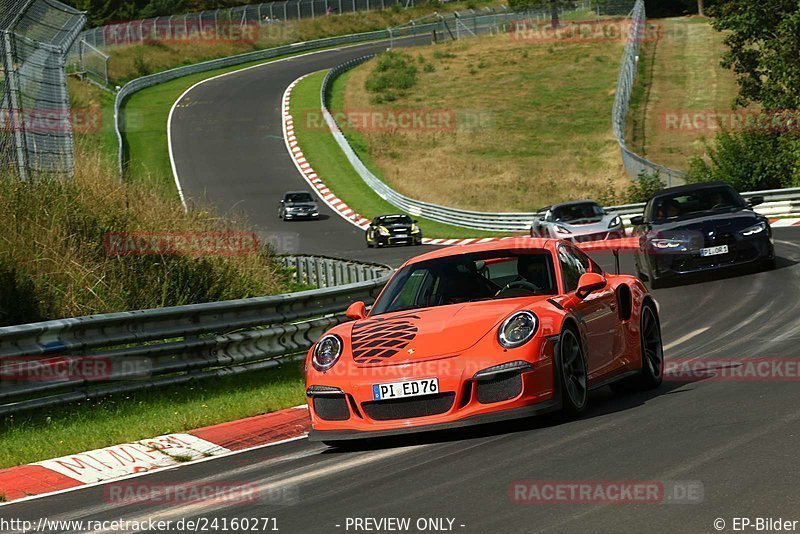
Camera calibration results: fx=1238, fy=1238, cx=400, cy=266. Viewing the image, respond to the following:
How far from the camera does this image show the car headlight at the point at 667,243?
1900 centimetres


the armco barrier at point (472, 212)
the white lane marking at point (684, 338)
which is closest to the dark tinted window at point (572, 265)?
the white lane marking at point (684, 338)

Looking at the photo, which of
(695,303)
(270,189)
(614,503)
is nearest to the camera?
(614,503)

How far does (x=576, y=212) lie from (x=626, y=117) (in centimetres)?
3400

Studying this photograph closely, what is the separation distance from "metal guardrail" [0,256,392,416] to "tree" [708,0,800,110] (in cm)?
3170

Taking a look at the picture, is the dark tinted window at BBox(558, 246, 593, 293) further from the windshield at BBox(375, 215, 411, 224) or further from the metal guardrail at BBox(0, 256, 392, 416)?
the windshield at BBox(375, 215, 411, 224)

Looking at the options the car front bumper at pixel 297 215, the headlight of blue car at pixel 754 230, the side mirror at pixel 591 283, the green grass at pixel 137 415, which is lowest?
the car front bumper at pixel 297 215

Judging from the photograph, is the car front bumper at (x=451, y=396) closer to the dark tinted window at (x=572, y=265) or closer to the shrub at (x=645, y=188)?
the dark tinted window at (x=572, y=265)

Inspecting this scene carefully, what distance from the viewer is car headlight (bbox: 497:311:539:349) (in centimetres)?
832

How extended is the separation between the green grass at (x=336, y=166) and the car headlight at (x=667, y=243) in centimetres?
2144

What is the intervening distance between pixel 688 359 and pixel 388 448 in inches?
197

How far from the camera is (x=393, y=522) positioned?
5.78 meters

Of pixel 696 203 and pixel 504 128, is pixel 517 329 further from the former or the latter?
pixel 504 128

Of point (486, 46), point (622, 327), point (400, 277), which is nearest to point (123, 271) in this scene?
point (400, 277)

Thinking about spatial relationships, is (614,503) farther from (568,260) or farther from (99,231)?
(99,231)
